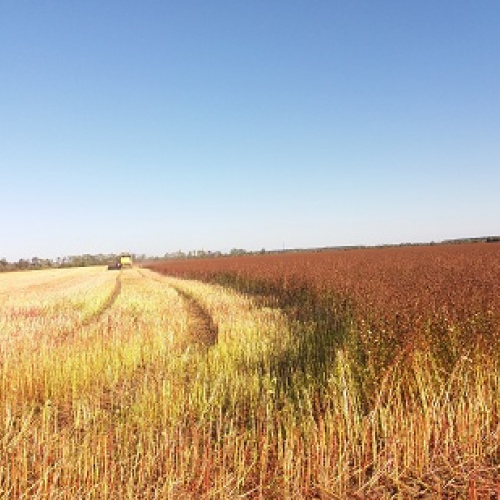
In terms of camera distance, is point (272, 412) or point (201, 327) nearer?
point (272, 412)

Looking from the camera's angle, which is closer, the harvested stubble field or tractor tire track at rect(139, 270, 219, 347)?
the harvested stubble field

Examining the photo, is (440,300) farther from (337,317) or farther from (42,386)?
(42,386)

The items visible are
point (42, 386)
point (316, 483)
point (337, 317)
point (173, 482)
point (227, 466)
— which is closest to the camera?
point (173, 482)

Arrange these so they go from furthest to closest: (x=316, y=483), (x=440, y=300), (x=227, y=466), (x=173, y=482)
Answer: (x=440, y=300), (x=227, y=466), (x=316, y=483), (x=173, y=482)

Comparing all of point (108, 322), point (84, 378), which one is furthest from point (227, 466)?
point (108, 322)

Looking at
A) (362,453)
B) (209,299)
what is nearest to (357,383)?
(362,453)

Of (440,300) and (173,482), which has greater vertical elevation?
(440,300)

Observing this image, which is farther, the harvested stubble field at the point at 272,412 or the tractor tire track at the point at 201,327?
the tractor tire track at the point at 201,327

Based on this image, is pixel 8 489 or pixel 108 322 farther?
pixel 108 322

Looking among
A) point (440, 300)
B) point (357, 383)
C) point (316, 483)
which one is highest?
point (440, 300)

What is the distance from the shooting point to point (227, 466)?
12.2ft

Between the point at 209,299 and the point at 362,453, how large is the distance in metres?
12.7

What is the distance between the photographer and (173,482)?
3172 mm

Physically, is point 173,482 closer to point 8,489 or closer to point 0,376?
point 8,489
